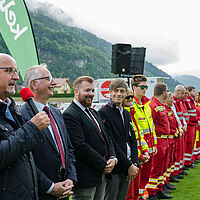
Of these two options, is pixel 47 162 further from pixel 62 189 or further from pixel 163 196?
pixel 163 196

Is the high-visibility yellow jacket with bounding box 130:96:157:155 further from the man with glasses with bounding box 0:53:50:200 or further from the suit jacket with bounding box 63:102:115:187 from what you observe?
the man with glasses with bounding box 0:53:50:200

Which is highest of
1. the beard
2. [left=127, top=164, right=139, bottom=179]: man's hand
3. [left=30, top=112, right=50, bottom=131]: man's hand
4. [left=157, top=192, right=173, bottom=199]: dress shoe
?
the beard

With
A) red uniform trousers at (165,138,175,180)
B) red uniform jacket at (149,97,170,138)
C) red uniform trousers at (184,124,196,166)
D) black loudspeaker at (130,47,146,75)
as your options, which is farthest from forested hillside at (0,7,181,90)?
red uniform jacket at (149,97,170,138)

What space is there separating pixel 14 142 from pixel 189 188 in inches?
212

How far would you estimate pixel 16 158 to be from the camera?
1849mm

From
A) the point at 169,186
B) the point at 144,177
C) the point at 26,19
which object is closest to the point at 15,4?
the point at 26,19

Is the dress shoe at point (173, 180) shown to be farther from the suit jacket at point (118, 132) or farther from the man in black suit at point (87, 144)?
the man in black suit at point (87, 144)

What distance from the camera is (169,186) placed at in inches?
242

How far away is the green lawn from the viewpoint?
5.66 meters

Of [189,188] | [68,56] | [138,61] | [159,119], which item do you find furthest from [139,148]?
[68,56]

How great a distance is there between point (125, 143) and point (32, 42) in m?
1.89

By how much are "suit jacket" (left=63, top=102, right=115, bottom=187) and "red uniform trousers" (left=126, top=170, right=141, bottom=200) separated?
54.1 inches

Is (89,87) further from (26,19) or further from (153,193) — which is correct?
(153,193)

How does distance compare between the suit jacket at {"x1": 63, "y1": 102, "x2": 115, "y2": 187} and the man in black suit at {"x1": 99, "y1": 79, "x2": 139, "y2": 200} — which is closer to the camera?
the suit jacket at {"x1": 63, "y1": 102, "x2": 115, "y2": 187}
